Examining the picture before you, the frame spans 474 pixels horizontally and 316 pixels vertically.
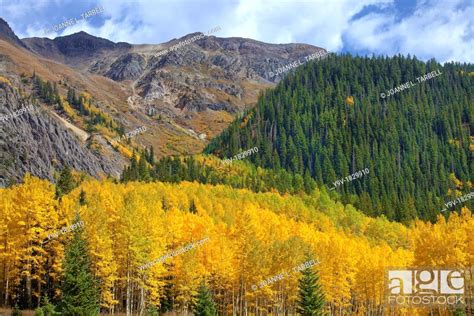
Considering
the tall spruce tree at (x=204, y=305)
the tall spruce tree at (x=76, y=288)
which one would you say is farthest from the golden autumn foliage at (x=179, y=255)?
the tall spruce tree at (x=204, y=305)

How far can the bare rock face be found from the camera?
142 m

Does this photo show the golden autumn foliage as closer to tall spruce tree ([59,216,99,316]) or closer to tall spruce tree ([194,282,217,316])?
tall spruce tree ([59,216,99,316])

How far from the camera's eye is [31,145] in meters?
160

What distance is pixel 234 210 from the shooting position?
109562 millimetres

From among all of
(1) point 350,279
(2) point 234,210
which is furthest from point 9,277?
(2) point 234,210

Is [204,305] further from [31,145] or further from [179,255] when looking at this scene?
[31,145]

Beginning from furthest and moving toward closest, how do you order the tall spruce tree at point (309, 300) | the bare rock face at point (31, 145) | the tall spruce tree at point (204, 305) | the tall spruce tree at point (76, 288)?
1. the bare rock face at point (31, 145)
2. the tall spruce tree at point (309, 300)
3. the tall spruce tree at point (204, 305)
4. the tall spruce tree at point (76, 288)

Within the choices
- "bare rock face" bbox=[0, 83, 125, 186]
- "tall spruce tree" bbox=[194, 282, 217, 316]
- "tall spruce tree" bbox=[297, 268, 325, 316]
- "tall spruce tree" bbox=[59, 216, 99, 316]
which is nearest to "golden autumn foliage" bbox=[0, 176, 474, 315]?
"tall spruce tree" bbox=[59, 216, 99, 316]

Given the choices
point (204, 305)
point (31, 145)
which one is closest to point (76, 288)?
point (204, 305)

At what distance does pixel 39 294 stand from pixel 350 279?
4194cm

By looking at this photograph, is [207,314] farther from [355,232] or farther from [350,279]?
[355,232]

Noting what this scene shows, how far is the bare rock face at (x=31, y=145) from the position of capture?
142500 mm

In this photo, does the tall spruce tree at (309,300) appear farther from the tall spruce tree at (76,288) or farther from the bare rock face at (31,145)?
the bare rock face at (31,145)

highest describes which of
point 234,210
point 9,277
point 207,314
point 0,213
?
→ point 234,210
